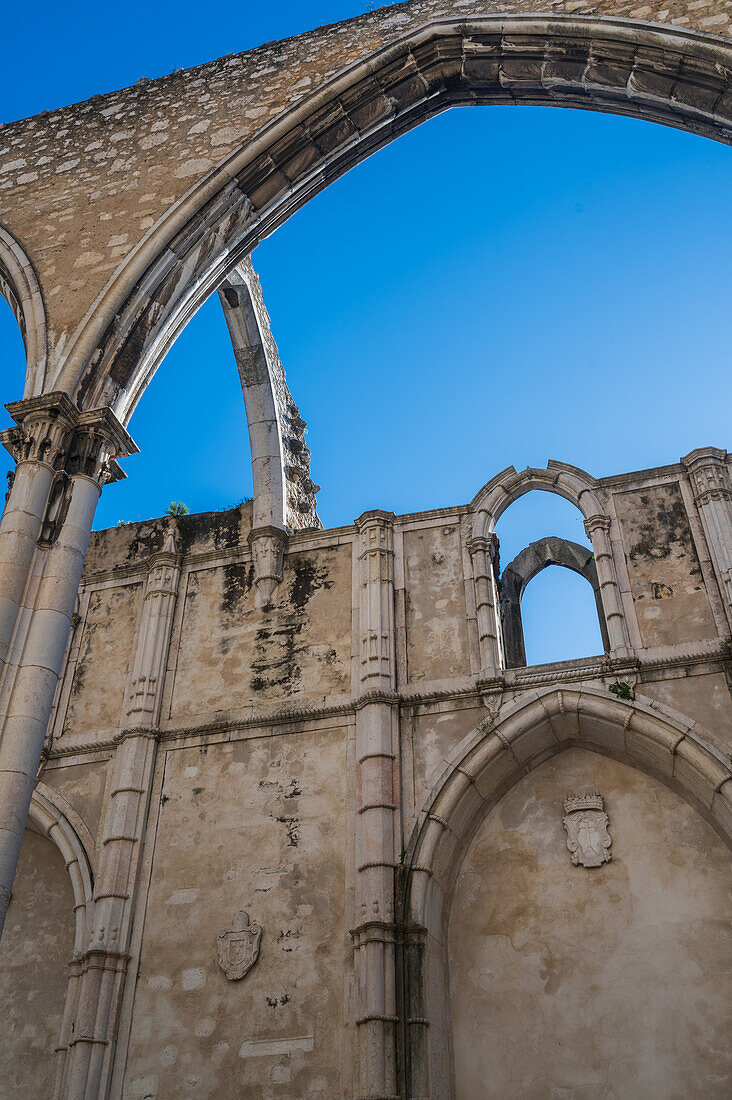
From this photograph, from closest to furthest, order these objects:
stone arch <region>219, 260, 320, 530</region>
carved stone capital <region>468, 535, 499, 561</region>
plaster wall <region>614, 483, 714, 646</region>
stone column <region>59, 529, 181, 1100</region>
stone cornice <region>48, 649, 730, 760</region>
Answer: stone column <region>59, 529, 181, 1100</region>
stone cornice <region>48, 649, 730, 760</region>
plaster wall <region>614, 483, 714, 646</region>
carved stone capital <region>468, 535, 499, 561</region>
stone arch <region>219, 260, 320, 530</region>

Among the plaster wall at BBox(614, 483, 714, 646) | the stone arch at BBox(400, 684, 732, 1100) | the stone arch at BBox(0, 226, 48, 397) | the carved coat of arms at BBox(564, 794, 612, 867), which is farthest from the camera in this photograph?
the plaster wall at BBox(614, 483, 714, 646)

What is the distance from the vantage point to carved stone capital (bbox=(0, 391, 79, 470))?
735 centimetres

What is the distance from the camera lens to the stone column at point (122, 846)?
8.77 metres

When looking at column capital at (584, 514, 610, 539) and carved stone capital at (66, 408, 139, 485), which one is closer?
carved stone capital at (66, 408, 139, 485)

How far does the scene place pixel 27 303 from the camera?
845cm

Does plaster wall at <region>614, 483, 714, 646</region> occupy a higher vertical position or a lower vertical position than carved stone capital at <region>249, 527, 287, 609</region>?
lower

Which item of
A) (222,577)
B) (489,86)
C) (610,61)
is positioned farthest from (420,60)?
(222,577)

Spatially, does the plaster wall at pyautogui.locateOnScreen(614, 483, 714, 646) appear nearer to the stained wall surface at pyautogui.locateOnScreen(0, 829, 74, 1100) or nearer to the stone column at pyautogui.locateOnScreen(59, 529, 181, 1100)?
the stone column at pyautogui.locateOnScreen(59, 529, 181, 1100)

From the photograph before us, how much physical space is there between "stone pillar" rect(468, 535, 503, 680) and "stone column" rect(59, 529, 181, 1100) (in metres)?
3.61

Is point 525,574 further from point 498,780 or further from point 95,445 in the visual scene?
point 95,445

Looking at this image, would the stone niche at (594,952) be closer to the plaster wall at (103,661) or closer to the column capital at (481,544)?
the column capital at (481,544)

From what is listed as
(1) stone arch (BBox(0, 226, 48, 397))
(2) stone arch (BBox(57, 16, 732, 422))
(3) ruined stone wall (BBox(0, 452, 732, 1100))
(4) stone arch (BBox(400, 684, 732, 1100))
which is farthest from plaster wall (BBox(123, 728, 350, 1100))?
(1) stone arch (BBox(0, 226, 48, 397))

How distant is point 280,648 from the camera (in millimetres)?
10945

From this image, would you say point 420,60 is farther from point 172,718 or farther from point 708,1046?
point 708,1046
